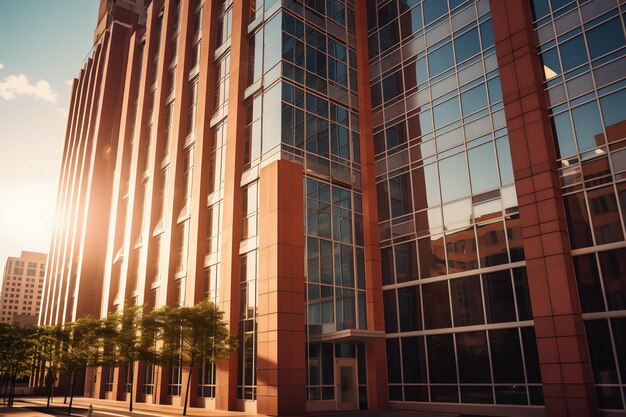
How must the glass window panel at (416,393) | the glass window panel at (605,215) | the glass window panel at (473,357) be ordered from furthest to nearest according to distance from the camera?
the glass window panel at (416,393)
the glass window panel at (473,357)
the glass window panel at (605,215)

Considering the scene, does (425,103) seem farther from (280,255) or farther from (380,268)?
(280,255)

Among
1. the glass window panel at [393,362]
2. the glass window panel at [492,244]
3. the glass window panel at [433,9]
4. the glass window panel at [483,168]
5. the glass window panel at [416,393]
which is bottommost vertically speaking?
the glass window panel at [416,393]

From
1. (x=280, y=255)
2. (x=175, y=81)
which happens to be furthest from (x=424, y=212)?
(x=175, y=81)

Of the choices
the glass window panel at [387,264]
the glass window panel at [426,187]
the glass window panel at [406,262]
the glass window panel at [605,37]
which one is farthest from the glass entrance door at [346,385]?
the glass window panel at [605,37]

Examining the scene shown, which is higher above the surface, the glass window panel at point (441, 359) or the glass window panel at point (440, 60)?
the glass window panel at point (440, 60)

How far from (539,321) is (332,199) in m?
13.6

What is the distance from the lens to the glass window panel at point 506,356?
22828 mm

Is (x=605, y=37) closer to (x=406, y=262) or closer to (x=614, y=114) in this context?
(x=614, y=114)

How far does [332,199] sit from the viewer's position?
30.7 metres

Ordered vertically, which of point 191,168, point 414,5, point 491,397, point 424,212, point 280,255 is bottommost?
point 491,397

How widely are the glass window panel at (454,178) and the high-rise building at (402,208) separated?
10cm

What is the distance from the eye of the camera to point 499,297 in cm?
2412

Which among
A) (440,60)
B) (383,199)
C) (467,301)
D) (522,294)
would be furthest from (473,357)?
(440,60)

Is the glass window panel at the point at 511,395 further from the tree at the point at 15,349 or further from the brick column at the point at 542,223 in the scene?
the tree at the point at 15,349
